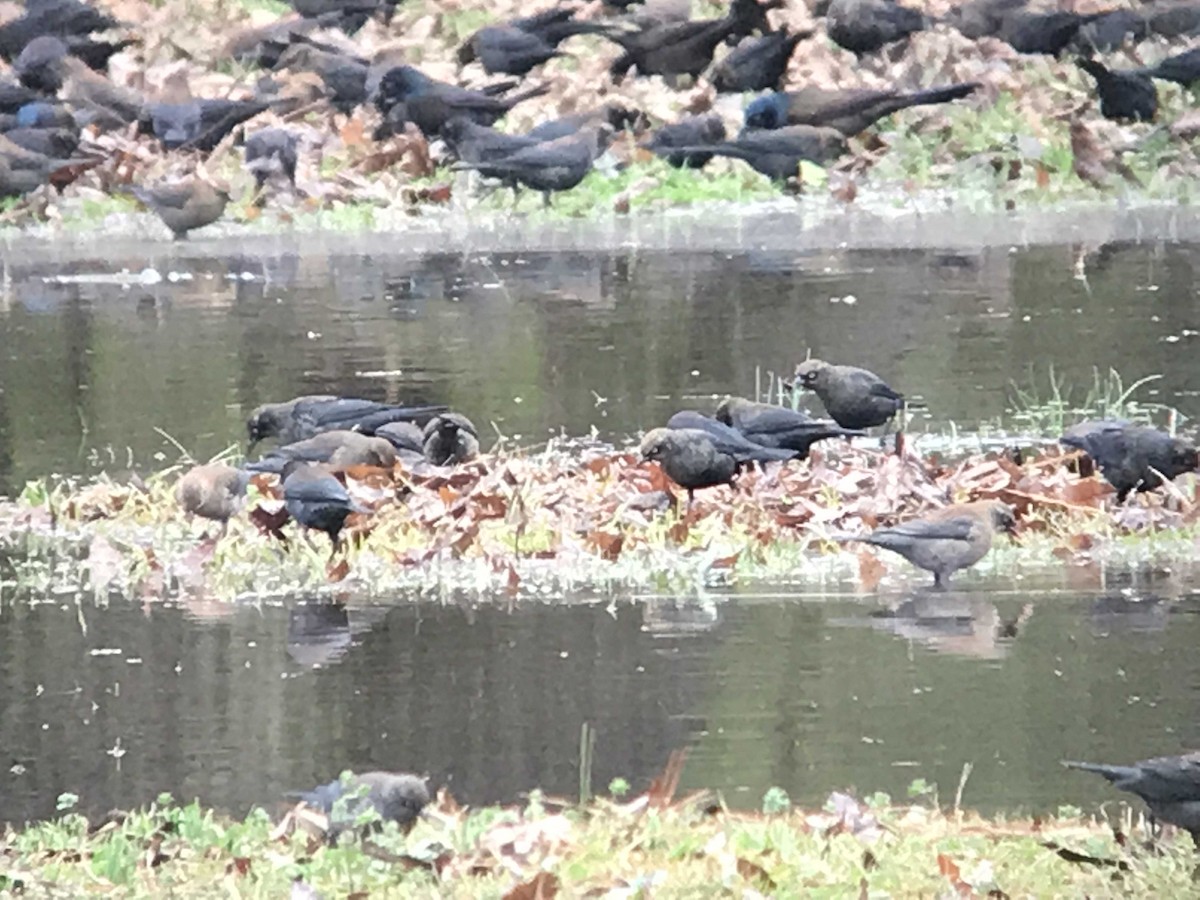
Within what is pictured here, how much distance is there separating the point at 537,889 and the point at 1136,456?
3917 millimetres

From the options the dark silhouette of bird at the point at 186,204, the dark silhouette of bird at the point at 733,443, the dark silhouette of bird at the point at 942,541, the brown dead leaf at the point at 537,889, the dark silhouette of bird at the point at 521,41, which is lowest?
the brown dead leaf at the point at 537,889

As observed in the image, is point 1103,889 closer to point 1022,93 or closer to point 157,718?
point 157,718

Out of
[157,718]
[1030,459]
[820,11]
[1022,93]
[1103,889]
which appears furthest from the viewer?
[820,11]

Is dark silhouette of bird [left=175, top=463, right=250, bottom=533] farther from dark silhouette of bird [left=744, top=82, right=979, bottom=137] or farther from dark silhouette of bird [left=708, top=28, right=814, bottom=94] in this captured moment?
dark silhouette of bird [left=708, top=28, right=814, bottom=94]

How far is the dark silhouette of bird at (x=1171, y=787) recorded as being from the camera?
5410mm

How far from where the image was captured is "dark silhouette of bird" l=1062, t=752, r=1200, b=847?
17.7 ft

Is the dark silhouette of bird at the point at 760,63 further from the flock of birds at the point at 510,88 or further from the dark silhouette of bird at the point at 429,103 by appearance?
the dark silhouette of bird at the point at 429,103

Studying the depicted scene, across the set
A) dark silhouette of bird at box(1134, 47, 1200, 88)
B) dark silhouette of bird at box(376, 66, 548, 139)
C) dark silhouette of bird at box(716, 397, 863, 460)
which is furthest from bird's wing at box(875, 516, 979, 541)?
dark silhouette of bird at box(1134, 47, 1200, 88)

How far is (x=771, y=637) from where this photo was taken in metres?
7.34

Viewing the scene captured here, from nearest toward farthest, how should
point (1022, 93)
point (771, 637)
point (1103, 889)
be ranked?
point (1103, 889) < point (771, 637) < point (1022, 93)

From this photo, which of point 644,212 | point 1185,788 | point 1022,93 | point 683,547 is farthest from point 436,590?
point 1022,93

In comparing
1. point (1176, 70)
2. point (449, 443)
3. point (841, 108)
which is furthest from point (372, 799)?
point (1176, 70)

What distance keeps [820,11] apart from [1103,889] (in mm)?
14723

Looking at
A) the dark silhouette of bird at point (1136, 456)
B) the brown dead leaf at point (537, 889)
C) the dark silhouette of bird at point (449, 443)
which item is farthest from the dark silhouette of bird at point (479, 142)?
the brown dead leaf at point (537, 889)
